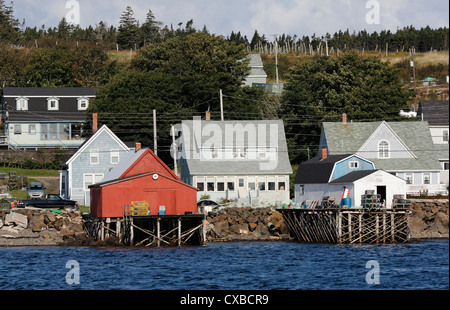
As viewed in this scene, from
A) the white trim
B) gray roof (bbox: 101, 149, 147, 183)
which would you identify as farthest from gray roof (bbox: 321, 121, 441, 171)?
gray roof (bbox: 101, 149, 147, 183)

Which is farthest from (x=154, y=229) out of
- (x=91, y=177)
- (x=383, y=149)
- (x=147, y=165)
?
(x=383, y=149)

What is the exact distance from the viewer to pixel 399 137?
82562 millimetres

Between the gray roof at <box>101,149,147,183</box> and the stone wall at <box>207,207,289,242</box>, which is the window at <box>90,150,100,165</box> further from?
the stone wall at <box>207,207,289,242</box>

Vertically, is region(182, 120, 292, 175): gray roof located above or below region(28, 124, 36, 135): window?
below

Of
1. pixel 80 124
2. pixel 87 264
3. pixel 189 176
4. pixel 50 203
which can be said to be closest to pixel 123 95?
pixel 80 124

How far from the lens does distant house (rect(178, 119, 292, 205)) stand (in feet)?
247

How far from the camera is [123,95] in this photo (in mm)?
92938

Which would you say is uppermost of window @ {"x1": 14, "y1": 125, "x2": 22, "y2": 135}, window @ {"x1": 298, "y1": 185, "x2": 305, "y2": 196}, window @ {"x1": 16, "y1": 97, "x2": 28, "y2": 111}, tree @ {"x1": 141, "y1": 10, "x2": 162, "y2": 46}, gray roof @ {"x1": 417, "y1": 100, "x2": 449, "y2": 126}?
tree @ {"x1": 141, "y1": 10, "x2": 162, "y2": 46}

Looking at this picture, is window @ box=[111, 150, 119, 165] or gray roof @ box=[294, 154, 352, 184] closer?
gray roof @ box=[294, 154, 352, 184]

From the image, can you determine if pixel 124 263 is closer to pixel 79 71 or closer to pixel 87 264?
pixel 87 264

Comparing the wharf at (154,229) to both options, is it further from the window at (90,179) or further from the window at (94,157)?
the window at (94,157)

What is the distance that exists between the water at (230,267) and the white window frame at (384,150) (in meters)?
24.1

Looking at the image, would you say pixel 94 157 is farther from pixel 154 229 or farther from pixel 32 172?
pixel 154 229
